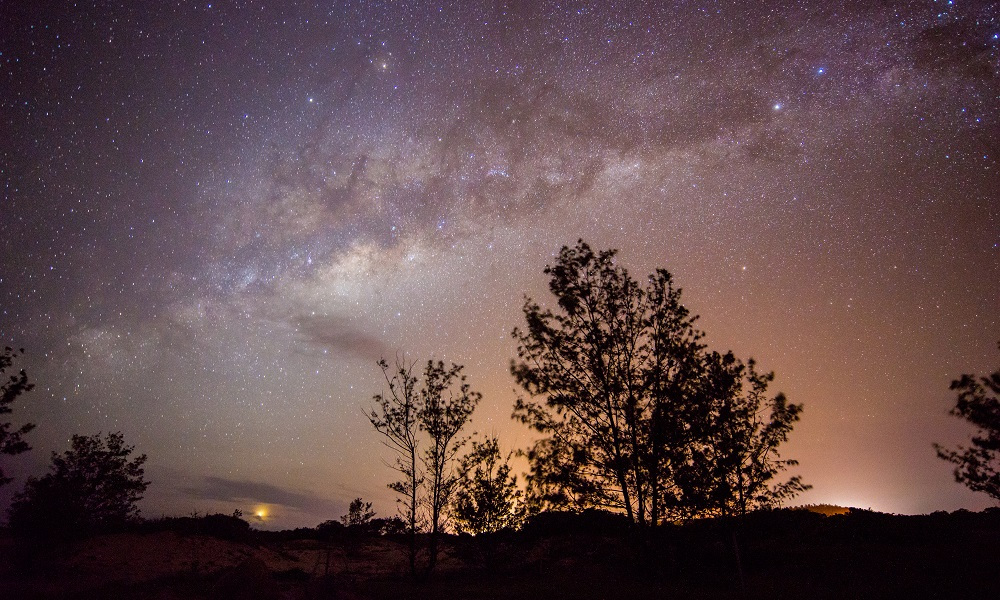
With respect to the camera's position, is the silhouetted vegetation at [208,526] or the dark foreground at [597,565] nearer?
the dark foreground at [597,565]

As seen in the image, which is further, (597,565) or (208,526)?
(208,526)

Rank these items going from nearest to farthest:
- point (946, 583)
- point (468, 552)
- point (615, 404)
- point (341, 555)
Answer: point (946, 583) < point (615, 404) < point (468, 552) < point (341, 555)

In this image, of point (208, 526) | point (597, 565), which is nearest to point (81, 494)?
point (208, 526)

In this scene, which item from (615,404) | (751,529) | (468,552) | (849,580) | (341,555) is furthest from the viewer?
(341,555)

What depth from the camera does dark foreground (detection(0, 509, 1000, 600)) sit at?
13.8 meters

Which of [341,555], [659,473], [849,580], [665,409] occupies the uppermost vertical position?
[665,409]

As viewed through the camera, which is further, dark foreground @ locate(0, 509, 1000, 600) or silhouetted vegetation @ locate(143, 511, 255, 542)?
silhouetted vegetation @ locate(143, 511, 255, 542)

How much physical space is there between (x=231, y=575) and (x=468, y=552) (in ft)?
43.4

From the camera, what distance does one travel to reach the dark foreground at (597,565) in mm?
13844

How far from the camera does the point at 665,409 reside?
50.9 feet

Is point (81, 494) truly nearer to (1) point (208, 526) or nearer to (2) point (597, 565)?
(1) point (208, 526)

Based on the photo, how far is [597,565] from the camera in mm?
19562

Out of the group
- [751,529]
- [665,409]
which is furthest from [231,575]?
[751,529]

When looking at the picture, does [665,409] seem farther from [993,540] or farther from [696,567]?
[993,540]
